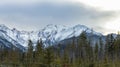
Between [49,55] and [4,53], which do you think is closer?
[49,55]

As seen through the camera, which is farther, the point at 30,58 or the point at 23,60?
the point at 23,60

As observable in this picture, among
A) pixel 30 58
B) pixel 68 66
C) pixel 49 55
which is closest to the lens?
pixel 49 55

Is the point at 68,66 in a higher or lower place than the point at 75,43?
lower

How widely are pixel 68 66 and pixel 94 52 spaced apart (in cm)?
3004

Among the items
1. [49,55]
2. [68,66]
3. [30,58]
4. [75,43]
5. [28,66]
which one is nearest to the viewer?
[49,55]

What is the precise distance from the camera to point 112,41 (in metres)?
114

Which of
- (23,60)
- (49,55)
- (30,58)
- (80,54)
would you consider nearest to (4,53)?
(23,60)

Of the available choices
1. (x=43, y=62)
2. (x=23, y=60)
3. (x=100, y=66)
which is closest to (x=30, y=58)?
(x=23, y=60)

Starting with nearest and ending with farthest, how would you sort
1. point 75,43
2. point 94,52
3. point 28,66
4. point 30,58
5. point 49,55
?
point 49,55, point 28,66, point 30,58, point 94,52, point 75,43

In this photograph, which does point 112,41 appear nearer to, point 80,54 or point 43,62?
point 80,54

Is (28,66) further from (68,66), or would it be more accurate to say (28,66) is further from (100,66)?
(100,66)

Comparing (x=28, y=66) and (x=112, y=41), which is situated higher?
(x=112, y=41)

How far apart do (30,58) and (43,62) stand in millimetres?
26365

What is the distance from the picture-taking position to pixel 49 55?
256 ft
